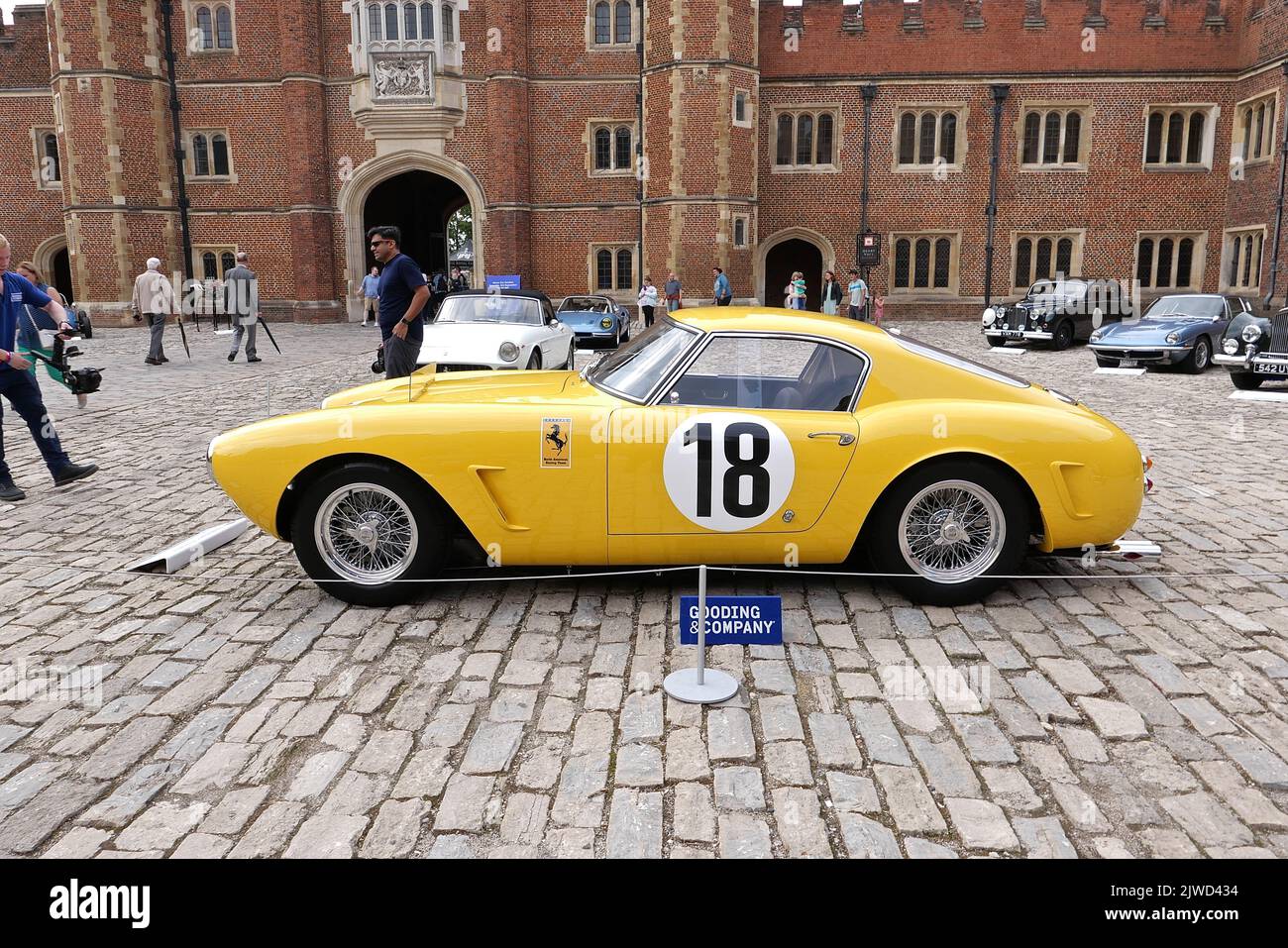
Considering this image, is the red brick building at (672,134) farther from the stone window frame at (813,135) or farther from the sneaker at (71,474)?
the sneaker at (71,474)

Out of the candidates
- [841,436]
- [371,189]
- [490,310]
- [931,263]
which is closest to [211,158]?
[371,189]

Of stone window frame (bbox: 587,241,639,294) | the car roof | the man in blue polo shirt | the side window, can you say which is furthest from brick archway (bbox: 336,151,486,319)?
the side window

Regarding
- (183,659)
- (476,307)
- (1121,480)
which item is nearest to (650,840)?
(183,659)

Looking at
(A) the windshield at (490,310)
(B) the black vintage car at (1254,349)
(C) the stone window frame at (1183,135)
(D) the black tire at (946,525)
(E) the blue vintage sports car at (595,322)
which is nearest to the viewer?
(D) the black tire at (946,525)

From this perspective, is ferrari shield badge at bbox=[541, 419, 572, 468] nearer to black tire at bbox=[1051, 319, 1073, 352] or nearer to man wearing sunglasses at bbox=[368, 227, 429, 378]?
man wearing sunglasses at bbox=[368, 227, 429, 378]

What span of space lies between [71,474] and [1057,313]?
19.2 metres

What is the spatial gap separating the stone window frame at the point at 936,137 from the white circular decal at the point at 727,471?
2752 cm

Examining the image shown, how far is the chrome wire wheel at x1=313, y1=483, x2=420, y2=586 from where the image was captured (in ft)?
14.3

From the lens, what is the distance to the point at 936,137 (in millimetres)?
28953

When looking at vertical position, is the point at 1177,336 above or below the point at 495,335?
below

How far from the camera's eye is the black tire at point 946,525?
4352 millimetres

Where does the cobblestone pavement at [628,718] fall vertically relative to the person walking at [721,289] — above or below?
below

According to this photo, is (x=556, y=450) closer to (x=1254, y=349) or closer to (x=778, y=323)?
(x=778, y=323)

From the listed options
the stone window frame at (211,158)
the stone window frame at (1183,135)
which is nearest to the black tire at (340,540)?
the stone window frame at (211,158)
